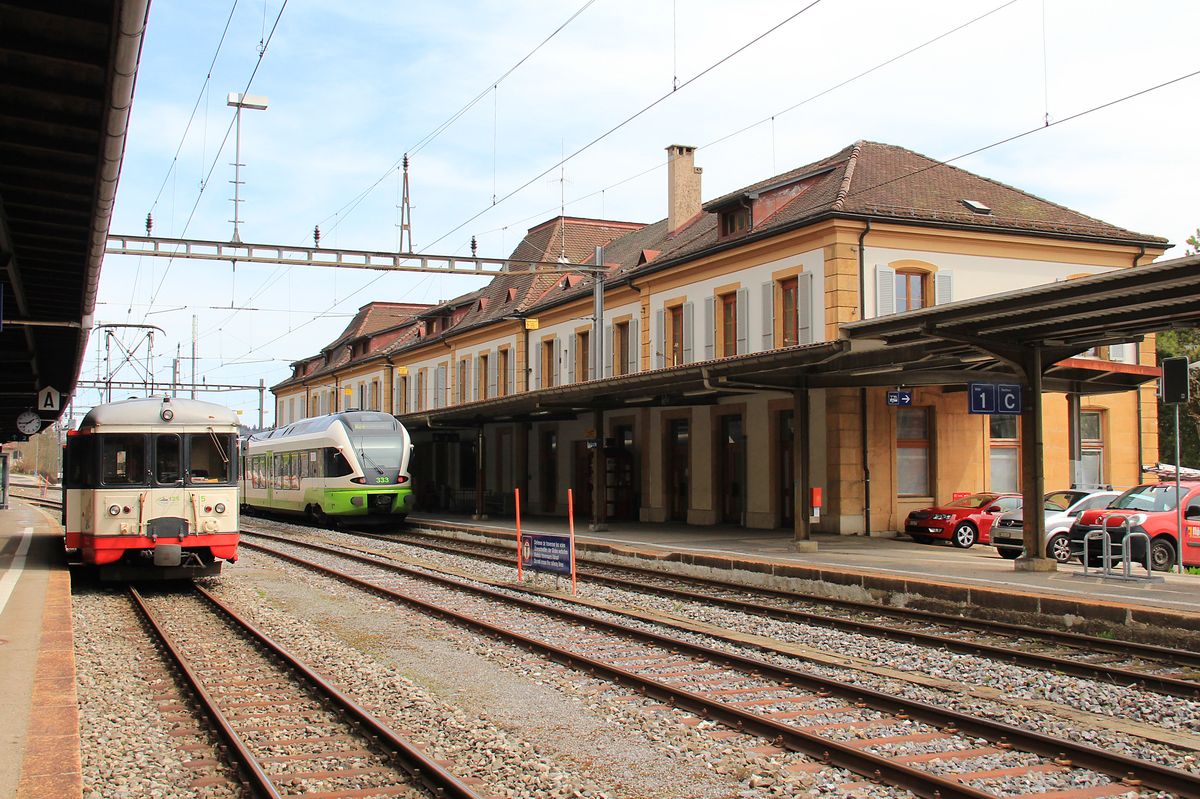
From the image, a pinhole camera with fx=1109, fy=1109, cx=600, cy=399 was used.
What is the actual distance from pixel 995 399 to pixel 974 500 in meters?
7.98

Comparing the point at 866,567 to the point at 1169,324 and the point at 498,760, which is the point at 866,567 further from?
the point at 498,760

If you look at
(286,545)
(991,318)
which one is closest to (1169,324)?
(991,318)

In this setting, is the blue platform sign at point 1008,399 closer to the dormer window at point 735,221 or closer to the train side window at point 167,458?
the train side window at point 167,458

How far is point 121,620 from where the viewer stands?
13.2 meters

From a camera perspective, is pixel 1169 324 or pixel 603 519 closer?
pixel 1169 324

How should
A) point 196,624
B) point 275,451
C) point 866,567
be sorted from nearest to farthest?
point 196,624 → point 866,567 → point 275,451

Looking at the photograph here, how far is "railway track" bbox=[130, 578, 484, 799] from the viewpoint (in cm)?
639

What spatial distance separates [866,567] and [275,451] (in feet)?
76.7

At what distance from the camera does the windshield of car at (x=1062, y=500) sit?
70.7ft

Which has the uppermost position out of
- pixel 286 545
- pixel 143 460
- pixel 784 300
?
pixel 784 300

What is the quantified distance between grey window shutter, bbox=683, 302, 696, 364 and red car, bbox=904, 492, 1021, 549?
27.0 feet

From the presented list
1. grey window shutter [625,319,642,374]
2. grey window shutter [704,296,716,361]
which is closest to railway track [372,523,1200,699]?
grey window shutter [704,296,716,361]

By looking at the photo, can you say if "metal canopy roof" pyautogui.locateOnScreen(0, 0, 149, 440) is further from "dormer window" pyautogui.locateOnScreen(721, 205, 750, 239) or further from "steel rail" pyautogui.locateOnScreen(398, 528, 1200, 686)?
"dormer window" pyautogui.locateOnScreen(721, 205, 750, 239)

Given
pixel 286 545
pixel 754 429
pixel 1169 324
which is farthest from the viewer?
pixel 754 429
